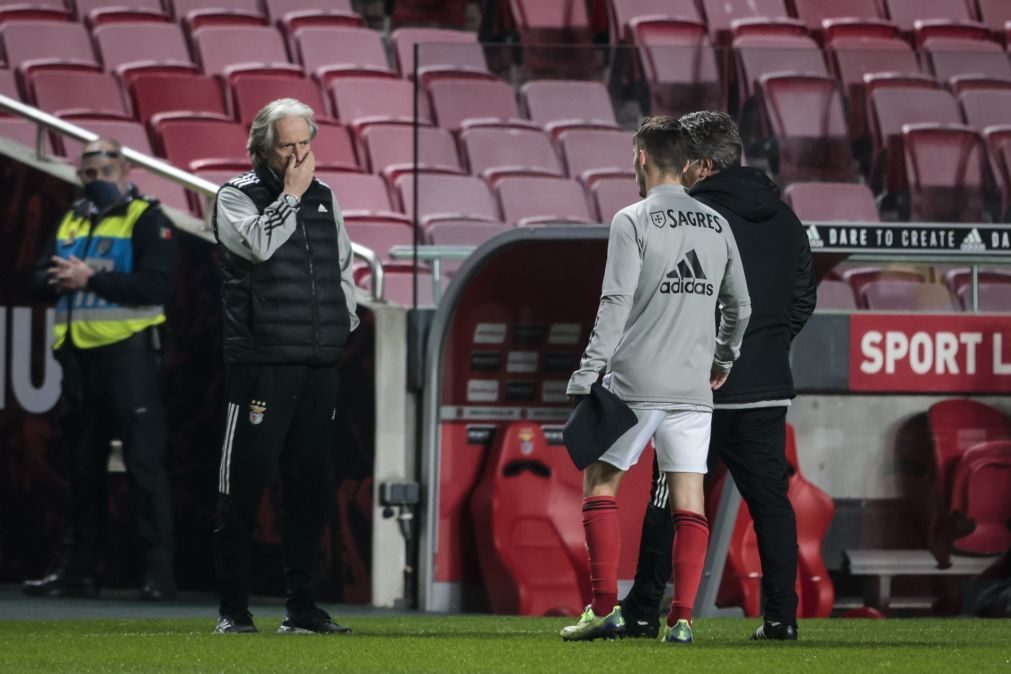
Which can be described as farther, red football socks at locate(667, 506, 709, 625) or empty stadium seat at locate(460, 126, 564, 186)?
empty stadium seat at locate(460, 126, 564, 186)

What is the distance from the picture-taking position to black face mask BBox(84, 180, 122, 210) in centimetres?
775

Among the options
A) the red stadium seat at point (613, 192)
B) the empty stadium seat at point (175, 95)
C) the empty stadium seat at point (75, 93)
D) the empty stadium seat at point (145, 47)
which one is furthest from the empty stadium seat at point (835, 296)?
the empty stadium seat at point (145, 47)

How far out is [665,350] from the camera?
5.15 meters

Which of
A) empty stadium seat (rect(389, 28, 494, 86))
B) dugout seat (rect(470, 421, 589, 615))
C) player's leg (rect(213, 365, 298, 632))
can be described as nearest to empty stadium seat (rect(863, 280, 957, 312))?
dugout seat (rect(470, 421, 589, 615))

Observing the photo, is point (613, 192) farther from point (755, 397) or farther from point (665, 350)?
point (665, 350)

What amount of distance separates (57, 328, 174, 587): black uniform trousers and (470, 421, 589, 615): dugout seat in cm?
129

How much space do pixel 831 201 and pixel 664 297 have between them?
2906mm

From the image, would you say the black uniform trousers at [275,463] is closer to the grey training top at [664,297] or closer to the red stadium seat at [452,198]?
the grey training top at [664,297]

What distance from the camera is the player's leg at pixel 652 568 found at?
18.2 feet

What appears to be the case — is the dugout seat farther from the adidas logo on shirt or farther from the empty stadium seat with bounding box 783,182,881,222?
the adidas logo on shirt

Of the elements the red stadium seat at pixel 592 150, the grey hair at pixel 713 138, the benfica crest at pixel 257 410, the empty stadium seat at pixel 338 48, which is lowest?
the benfica crest at pixel 257 410

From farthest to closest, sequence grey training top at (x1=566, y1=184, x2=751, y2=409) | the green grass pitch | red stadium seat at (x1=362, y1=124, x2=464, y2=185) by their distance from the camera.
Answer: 1. red stadium seat at (x1=362, y1=124, x2=464, y2=185)
2. grey training top at (x1=566, y1=184, x2=751, y2=409)
3. the green grass pitch

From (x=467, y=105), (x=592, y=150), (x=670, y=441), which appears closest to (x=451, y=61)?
(x=467, y=105)

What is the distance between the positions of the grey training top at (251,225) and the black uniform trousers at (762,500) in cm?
127
